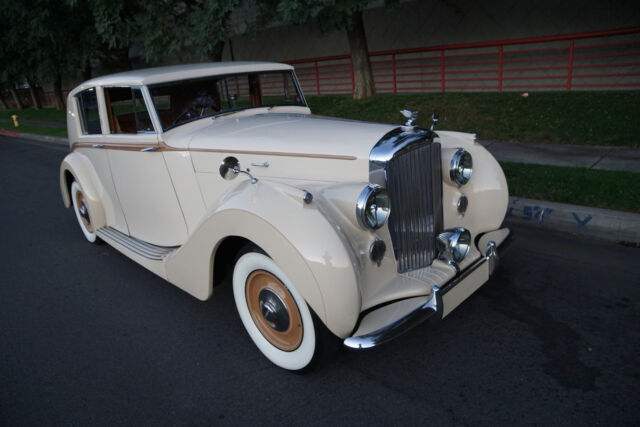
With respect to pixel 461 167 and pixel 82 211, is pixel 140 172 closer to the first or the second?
pixel 82 211

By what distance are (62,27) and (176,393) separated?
13.1 meters

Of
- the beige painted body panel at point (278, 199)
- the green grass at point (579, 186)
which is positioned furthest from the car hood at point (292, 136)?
the green grass at point (579, 186)

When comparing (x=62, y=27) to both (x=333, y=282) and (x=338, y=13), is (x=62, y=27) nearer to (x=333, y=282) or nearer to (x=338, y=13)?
(x=338, y=13)

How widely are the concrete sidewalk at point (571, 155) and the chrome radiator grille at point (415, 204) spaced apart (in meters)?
3.57

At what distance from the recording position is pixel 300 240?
234cm

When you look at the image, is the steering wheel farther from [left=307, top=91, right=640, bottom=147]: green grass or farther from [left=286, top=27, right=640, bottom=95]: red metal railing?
[left=286, top=27, right=640, bottom=95]: red metal railing

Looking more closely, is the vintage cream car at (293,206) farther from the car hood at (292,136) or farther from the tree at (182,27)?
the tree at (182,27)

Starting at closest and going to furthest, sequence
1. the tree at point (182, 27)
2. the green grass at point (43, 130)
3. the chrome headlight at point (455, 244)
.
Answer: the chrome headlight at point (455, 244), the tree at point (182, 27), the green grass at point (43, 130)

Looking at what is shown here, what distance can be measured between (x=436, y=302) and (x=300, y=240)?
759 mm

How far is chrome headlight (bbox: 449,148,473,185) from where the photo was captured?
3127 millimetres

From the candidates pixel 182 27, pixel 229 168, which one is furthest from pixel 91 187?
pixel 182 27

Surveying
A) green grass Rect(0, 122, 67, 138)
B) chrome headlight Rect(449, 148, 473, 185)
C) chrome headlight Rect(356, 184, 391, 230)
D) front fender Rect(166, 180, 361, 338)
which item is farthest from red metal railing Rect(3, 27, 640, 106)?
front fender Rect(166, 180, 361, 338)

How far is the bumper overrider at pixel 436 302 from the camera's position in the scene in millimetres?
2283

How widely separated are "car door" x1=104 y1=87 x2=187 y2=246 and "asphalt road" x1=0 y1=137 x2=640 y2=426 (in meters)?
0.49
